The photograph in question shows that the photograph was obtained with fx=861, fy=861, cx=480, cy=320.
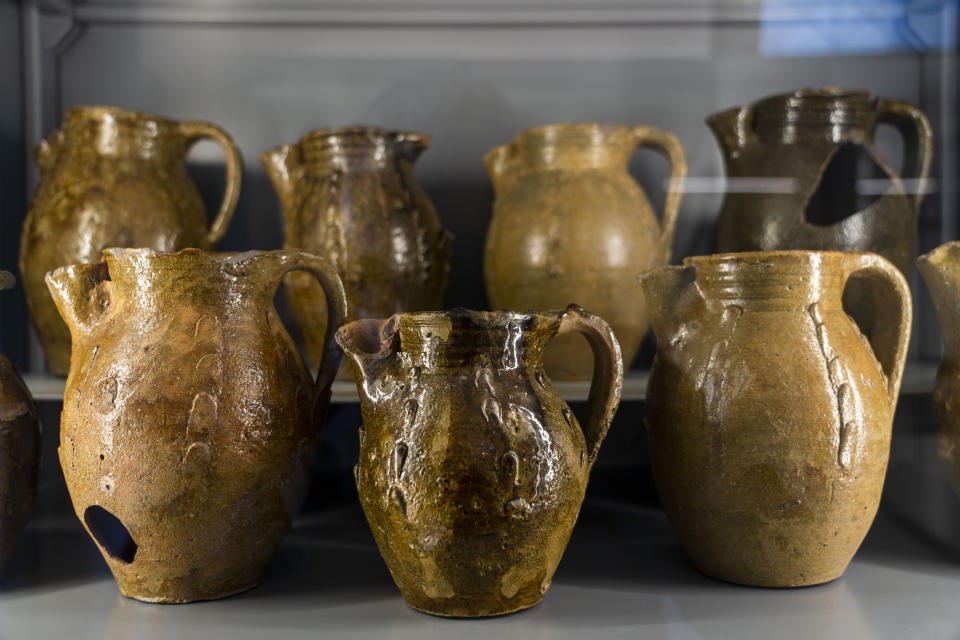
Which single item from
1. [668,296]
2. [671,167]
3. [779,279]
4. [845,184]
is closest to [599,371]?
[668,296]

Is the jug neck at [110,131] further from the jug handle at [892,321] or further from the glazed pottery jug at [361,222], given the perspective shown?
the jug handle at [892,321]

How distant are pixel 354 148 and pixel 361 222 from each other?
13 centimetres

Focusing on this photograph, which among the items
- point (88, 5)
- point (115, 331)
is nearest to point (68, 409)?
point (115, 331)

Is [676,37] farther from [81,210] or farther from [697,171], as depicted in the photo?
[81,210]

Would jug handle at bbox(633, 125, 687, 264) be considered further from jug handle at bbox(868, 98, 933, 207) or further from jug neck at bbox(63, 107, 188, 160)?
jug neck at bbox(63, 107, 188, 160)

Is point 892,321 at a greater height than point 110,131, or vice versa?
point 110,131

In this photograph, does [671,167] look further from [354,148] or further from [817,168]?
[354,148]

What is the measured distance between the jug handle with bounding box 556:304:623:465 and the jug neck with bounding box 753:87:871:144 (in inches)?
22.9

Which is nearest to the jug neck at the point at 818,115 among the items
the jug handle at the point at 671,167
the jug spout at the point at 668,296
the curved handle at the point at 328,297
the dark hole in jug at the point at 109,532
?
the jug handle at the point at 671,167

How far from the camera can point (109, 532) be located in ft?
3.62

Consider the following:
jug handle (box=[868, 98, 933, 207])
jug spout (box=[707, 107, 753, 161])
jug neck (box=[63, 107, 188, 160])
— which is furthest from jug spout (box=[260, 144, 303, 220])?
jug handle (box=[868, 98, 933, 207])

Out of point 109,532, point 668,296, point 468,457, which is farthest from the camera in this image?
point 668,296

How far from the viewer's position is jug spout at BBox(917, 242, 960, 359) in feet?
4.08

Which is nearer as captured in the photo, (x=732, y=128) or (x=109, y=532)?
(x=109, y=532)
